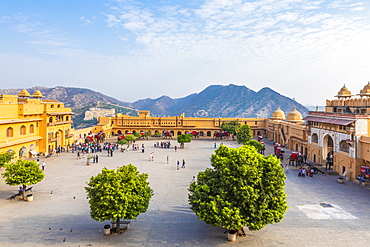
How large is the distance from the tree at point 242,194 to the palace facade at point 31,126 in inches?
1130

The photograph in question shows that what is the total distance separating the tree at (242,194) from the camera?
13914 millimetres

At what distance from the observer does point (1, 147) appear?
3216 centimetres

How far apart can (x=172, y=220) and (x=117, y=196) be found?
187 inches

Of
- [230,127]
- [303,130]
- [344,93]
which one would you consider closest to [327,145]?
[303,130]

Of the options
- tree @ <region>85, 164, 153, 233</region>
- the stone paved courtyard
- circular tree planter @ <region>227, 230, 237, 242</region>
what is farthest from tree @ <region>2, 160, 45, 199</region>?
circular tree planter @ <region>227, 230, 237, 242</region>

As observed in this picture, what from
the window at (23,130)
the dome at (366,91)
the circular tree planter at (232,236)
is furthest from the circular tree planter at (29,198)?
the dome at (366,91)

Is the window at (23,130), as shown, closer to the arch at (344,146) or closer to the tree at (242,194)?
the tree at (242,194)

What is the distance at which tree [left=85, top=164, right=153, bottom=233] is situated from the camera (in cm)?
1455

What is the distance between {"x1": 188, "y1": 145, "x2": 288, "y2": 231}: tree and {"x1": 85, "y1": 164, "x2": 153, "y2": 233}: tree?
3092 mm

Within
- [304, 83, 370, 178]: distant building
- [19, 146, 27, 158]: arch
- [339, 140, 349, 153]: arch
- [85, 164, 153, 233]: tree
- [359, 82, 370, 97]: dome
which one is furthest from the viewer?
[19, 146, 27, 158]: arch

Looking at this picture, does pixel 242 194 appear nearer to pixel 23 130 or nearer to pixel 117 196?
pixel 117 196

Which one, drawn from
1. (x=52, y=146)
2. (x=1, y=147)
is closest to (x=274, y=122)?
(x=52, y=146)

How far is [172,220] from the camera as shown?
58.0ft

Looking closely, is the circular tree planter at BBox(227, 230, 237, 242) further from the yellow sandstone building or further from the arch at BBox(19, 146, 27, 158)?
the arch at BBox(19, 146, 27, 158)
